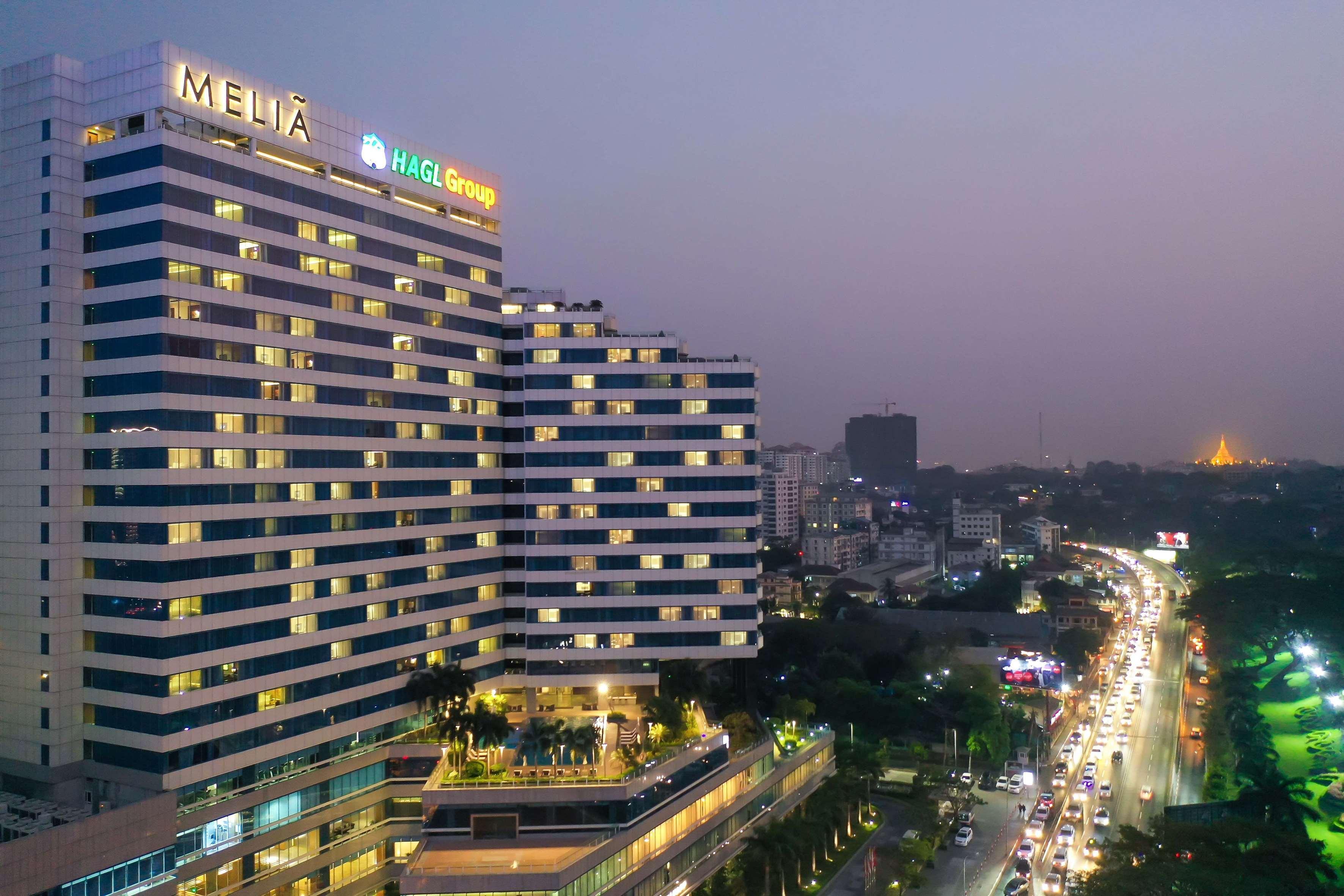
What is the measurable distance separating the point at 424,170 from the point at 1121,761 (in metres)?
90.6

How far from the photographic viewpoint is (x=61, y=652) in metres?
57.6

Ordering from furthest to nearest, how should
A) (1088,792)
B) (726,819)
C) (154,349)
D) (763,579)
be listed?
(763,579) < (1088,792) < (726,819) < (154,349)

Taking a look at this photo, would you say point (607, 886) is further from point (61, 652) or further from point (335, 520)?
point (61, 652)

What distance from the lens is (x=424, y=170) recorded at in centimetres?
7838

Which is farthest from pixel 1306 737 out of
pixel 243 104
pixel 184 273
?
pixel 243 104

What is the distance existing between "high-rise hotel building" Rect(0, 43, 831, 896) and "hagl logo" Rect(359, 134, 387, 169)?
1.01 ft

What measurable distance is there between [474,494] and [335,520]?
56.6ft

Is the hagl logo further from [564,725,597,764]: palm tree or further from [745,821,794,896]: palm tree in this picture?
[745,821,794,896]: palm tree

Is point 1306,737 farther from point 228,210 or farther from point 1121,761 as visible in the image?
point 228,210

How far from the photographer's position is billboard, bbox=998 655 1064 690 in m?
111

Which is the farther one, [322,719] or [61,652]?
[322,719]

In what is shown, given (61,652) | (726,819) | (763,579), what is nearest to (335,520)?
(61,652)

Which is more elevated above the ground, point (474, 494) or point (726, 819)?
point (474, 494)

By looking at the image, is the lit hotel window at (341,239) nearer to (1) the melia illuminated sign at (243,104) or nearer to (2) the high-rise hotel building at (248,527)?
(2) the high-rise hotel building at (248,527)
